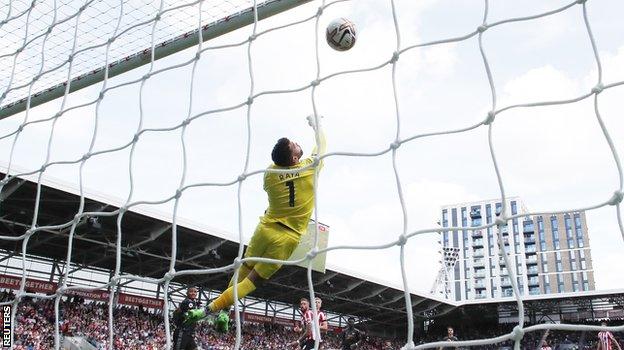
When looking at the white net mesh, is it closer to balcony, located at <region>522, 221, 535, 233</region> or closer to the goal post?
the goal post

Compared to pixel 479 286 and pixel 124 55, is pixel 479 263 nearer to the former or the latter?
pixel 479 286

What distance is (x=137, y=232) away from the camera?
2012 cm

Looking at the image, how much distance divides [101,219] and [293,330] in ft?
48.5

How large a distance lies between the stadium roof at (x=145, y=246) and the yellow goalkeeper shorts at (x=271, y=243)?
11.0 m

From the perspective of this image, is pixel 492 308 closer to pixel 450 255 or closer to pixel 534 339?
pixel 534 339

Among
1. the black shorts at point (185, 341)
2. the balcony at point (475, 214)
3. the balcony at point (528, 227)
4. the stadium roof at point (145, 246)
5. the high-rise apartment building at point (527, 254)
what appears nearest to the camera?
the black shorts at point (185, 341)

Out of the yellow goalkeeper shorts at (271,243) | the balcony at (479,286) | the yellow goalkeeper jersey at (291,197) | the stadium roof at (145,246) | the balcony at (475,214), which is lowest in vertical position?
the yellow goalkeeper shorts at (271,243)

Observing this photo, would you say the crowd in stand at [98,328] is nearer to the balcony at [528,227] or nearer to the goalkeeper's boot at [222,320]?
the goalkeeper's boot at [222,320]

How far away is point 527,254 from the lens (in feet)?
344

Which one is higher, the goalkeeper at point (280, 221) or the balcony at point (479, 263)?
the balcony at point (479, 263)

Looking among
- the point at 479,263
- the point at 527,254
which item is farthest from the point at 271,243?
the point at 479,263

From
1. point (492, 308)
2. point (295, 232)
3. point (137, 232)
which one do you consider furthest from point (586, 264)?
point (295, 232)

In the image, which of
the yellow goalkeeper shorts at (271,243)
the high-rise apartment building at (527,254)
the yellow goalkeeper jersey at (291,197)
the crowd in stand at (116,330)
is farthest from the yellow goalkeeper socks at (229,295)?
the high-rise apartment building at (527,254)

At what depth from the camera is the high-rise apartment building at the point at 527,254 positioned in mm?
104000
